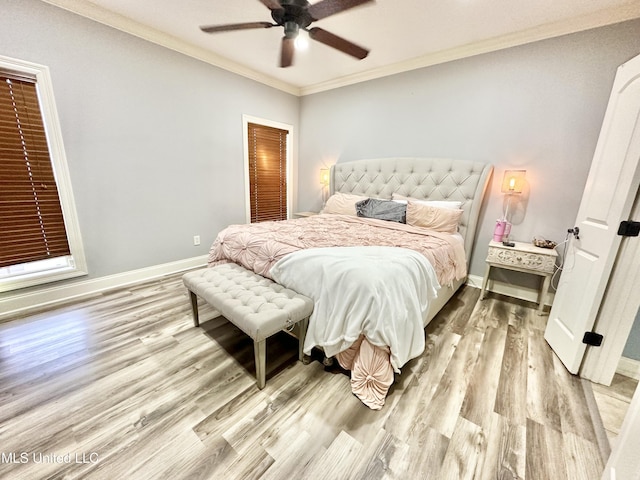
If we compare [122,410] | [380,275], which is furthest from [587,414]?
[122,410]

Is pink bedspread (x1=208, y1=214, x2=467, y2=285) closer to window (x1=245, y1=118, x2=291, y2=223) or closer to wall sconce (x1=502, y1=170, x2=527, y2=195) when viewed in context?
wall sconce (x1=502, y1=170, x2=527, y2=195)

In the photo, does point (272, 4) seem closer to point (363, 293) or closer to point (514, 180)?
point (363, 293)

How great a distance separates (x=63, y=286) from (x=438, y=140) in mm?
4381

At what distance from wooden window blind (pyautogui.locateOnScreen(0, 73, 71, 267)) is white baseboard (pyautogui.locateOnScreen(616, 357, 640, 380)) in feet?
15.5

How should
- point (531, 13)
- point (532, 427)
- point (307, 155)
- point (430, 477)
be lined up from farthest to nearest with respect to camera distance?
point (307, 155)
point (531, 13)
point (532, 427)
point (430, 477)

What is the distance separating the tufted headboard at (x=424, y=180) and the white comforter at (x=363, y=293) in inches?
59.3

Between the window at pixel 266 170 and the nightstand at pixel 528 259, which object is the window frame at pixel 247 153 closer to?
the window at pixel 266 170

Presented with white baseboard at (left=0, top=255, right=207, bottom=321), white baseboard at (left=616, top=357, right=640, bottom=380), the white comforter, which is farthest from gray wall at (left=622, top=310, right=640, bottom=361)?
white baseboard at (left=0, top=255, right=207, bottom=321)

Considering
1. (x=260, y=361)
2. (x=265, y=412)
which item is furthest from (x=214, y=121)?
(x=265, y=412)

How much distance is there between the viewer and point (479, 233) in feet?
9.74

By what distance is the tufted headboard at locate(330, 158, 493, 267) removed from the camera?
9.25ft

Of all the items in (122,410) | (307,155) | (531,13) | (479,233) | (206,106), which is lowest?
(122,410)

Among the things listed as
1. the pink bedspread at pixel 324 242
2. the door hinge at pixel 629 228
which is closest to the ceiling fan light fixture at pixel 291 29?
the pink bedspread at pixel 324 242

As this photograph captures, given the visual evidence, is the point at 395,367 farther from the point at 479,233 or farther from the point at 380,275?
the point at 479,233
